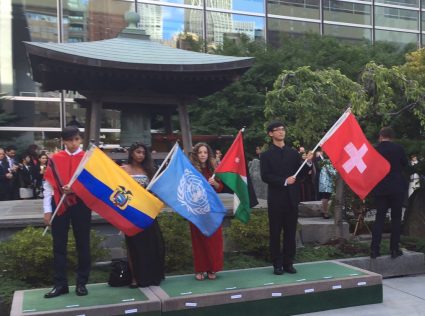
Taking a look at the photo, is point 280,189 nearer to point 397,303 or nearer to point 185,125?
point 397,303

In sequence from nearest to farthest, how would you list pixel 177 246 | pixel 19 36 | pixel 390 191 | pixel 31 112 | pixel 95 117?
pixel 177 246, pixel 390 191, pixel 95 117, pixel 19 36, pixel 31 112

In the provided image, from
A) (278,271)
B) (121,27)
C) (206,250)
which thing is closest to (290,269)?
(278,271)

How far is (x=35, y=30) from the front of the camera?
1998cm

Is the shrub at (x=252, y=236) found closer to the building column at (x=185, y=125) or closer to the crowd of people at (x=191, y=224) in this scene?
the crowd of people at (x=191, y=224)

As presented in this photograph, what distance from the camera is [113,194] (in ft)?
15.5

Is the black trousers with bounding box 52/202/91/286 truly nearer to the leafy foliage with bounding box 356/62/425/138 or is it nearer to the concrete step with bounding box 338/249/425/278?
the concrete step with bounding box 338/249/425/278

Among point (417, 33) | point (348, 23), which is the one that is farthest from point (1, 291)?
point (417, 33)

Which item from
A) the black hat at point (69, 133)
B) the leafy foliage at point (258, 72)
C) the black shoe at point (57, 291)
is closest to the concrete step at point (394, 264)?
the black shoe at point (57, 291)

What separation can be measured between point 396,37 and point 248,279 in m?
25.6

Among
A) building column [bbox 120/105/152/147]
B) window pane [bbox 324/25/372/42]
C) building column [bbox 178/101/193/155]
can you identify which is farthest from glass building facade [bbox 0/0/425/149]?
building column [bbox 178/101/193/155]

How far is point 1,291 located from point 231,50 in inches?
625

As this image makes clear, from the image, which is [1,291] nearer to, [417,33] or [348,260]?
[348,260]

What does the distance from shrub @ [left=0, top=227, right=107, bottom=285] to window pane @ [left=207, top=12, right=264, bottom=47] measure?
18107mm

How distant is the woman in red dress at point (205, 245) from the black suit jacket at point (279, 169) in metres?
0.59
